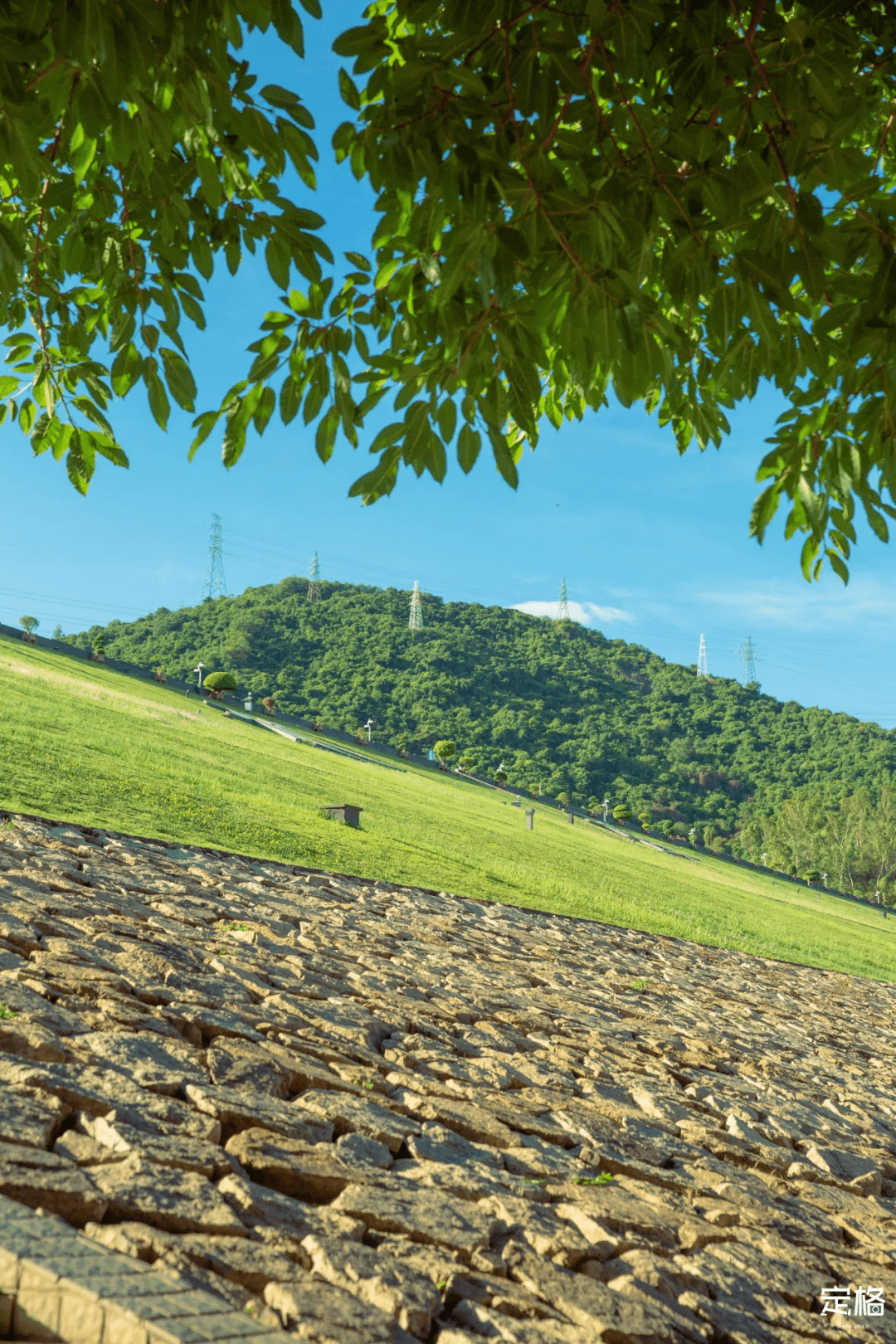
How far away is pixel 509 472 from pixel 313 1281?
244 centimetres

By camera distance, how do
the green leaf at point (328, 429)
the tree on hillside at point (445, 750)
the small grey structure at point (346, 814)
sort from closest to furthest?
the green leaf at point (328, 429) < the small grey structure at point (346, 814) < the tree on hillside at point (445, 750)

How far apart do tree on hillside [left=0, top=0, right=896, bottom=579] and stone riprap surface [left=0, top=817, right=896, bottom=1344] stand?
2.24 meters

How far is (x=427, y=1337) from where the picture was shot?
1.99m

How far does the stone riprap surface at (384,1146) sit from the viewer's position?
202cm

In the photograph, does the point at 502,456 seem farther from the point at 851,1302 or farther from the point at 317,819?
the point at 317,819

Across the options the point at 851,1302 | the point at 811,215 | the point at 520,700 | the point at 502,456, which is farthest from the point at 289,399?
the point at 520,700

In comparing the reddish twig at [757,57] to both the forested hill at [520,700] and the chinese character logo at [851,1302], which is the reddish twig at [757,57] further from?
the forested hill at [520,700]

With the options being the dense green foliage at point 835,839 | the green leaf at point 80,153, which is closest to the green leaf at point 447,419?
the green leaf at point 80,153

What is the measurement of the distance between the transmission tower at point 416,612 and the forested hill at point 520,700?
1378 mm

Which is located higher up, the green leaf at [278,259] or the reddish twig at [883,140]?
the reddish twig at [883,140]

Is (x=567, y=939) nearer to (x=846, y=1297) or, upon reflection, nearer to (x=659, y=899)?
(x=846, y=1297)

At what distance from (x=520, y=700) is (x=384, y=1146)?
3737 inches

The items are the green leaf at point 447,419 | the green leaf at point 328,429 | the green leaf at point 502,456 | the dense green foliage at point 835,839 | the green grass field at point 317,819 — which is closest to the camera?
the green leaf at point 502,456

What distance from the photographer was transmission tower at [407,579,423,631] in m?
109
